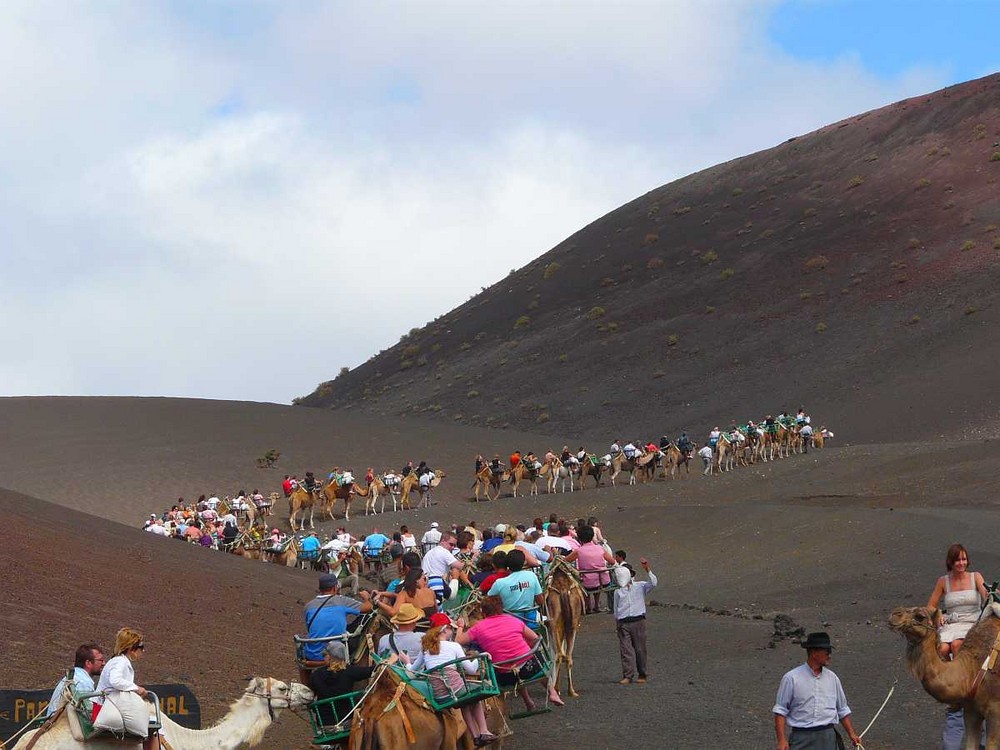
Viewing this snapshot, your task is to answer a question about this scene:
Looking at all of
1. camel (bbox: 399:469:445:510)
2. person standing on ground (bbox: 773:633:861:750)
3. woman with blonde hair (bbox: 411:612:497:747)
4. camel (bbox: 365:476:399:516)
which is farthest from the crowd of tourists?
camel (bbox: 399:469:445:510)

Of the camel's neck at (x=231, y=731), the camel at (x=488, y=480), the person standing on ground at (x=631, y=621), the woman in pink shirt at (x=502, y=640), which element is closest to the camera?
the camel's neck at (x=231, y=731)

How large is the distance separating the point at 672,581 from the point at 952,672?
19.4 meters

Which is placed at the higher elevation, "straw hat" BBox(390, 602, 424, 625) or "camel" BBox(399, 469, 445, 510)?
"camel" BBox(399, 469, 445, 510)

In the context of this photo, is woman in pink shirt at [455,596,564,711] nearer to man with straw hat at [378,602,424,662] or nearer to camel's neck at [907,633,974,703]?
man with straw hat at [378,602,424,662]

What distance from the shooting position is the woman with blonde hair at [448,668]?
11.8 meters

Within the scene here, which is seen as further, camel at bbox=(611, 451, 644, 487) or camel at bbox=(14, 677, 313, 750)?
camel at bbox=(611, 451, 644, 487)

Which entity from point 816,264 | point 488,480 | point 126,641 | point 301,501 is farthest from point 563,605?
point 816,264

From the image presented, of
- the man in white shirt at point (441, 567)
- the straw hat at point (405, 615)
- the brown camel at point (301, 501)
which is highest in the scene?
the brown camel at point (301, 501)

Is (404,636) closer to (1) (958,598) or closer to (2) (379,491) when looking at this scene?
(1) (958,598)

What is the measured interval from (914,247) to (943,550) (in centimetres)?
6797

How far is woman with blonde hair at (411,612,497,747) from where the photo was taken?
1181cm

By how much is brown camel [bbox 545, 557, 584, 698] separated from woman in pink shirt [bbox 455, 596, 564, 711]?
346cm

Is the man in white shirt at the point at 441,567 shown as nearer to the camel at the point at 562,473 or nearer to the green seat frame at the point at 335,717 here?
the green seat frame at the point at 335,717

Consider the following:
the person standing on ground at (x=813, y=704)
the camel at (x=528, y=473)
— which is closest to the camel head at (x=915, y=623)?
the person standing on ground at (x=813, y=704)
